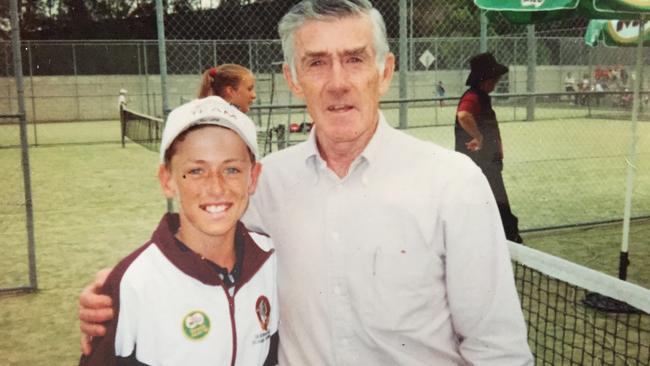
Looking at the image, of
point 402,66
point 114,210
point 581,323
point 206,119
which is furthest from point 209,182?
point 402,66

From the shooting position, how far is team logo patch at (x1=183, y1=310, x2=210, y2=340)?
1932 millimetres

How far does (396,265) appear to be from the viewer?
6.54 feet

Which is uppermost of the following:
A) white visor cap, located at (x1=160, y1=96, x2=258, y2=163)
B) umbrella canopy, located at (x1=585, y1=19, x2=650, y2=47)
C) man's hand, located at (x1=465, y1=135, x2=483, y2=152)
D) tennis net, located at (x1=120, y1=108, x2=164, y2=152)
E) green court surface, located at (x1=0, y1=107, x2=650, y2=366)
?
umbrella canopy, located at (x1=585, y1=19, x2=650, y2=47)

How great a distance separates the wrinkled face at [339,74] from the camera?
2.10 meters

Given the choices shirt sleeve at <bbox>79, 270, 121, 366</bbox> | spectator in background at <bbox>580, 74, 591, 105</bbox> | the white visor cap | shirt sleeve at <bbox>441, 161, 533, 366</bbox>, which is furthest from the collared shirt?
spectator in background at <bbox>580, 74, 591, 105</bbox>

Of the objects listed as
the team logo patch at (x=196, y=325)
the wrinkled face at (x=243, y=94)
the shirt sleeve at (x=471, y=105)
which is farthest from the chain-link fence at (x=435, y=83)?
the team logo patch at (x=196, y=325)

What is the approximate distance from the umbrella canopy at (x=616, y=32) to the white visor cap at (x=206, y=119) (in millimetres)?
6209

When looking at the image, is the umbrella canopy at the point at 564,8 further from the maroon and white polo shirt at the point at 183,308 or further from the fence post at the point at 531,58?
the fence post at the point at 531,58

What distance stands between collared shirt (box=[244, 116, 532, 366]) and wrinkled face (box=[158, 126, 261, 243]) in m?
0.19

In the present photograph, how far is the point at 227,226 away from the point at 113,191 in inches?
399

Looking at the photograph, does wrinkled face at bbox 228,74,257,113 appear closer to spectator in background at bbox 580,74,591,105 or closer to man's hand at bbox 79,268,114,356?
man's hand at bbox 79,268,114,356

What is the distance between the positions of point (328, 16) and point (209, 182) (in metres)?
0.63

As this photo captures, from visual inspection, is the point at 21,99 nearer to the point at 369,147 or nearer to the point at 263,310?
the point at 263,310

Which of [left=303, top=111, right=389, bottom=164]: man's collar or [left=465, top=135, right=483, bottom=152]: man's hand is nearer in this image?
[left=303, top=111, right=389, bottom=164]: man's collar
